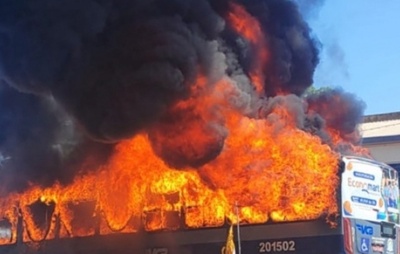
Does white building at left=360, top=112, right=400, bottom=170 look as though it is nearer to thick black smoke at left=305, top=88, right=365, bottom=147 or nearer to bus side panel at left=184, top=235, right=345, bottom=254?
thick black smoke at left=305, top=88, right=365, bottom=147

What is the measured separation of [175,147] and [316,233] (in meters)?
3.39

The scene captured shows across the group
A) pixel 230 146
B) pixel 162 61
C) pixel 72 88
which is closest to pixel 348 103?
pixel 230 146

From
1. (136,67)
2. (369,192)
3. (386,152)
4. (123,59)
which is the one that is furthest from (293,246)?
(386,152)

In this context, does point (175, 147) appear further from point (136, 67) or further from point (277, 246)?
point (277, 246)

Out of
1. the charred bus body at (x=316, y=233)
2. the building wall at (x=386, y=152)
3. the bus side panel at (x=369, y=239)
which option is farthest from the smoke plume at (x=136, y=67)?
the building wall at (x=386, y=152)

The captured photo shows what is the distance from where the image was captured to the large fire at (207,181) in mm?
12836

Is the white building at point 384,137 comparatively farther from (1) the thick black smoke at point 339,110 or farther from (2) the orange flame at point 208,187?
(2) the orange flame at point 208,187

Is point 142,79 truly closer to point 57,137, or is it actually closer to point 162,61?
point 162,61

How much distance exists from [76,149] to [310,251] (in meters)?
6.47

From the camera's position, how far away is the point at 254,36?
16.4 metres

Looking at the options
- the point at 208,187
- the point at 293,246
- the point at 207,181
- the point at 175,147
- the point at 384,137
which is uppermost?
the point at 384,137

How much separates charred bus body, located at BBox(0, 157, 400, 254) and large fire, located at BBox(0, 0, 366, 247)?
0.13 meters

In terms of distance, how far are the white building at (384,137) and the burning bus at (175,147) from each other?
15.2m

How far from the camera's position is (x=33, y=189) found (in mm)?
16266
